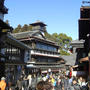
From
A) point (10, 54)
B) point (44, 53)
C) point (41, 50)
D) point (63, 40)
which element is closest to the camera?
point (10, 54)

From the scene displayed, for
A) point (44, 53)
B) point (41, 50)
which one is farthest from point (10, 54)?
point (44, 53)

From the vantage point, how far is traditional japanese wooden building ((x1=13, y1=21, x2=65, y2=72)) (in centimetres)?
2908

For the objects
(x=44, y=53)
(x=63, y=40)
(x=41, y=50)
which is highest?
(x=63, y=40)

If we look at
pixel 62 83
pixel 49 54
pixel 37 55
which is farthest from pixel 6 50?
pixel 49 54

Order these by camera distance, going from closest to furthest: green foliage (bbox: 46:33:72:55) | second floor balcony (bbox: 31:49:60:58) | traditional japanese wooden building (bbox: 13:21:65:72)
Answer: second floor balcony (bbox: 31:49:60:58) → traditional japanese wooden building (bbox: 13:21:65:72) → green foliage (bbox: 46:33:72:55)

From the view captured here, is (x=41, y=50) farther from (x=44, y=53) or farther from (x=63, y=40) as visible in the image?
(x=63, y=40)

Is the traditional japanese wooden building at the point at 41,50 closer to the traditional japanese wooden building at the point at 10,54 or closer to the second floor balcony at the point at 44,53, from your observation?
the second floor balcony at the point at 44,53

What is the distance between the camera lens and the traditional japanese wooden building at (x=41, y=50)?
95.4 feet

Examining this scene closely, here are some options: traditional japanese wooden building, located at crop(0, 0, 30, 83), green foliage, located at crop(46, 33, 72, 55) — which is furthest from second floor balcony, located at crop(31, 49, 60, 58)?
green foliage, located at crop(46, 33, 72, 55)

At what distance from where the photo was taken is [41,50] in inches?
1228

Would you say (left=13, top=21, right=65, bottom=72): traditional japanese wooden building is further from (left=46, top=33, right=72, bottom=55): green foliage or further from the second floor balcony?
(left=46, top=33, right=72, bottom=55): green foliage

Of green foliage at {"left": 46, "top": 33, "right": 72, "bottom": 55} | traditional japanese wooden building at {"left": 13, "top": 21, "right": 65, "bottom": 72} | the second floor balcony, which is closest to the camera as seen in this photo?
the second floor balcony

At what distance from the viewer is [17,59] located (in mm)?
20078

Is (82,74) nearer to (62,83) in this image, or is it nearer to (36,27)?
(62,83)
